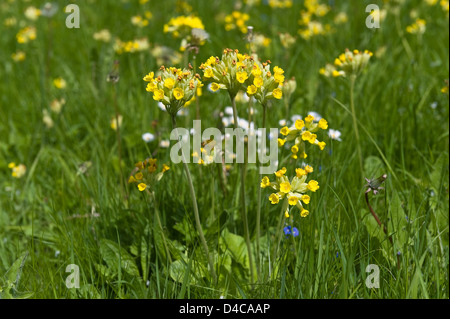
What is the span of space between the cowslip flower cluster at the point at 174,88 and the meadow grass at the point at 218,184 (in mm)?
483

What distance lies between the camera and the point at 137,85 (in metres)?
3.27

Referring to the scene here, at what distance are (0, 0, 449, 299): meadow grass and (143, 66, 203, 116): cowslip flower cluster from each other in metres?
0.48

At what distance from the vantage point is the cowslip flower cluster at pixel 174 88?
4.80ft

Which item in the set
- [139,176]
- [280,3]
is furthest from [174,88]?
[280,3]

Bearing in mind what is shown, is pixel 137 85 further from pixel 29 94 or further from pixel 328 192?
pixel 328 192

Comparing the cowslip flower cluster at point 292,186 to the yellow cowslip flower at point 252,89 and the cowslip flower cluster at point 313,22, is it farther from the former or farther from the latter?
the cowslip flower cluster at point 313,22

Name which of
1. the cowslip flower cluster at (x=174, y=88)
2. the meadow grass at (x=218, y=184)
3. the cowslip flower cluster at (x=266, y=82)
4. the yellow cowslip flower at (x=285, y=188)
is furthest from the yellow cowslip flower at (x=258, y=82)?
the meadow grass at (x=218, y=184)

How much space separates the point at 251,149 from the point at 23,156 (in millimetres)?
1342

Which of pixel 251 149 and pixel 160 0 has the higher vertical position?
pixel 160 0

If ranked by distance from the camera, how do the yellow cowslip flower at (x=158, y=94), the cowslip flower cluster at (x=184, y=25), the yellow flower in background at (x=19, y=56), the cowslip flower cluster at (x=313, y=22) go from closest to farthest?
1. the yellow cowslip flower at (x=158, y=94)
2. the cowslip flower cluster at (x=184, y=25)
3. the cowslip flower cluster at (x=313, y=22)
4. the yellow flower in background at (x=19, y=56)

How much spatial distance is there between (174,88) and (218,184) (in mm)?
839

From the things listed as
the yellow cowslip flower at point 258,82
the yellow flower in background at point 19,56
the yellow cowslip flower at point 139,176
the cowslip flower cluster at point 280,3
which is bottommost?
the yellow cowslip flower at point 139,176

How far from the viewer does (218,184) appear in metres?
2.26
